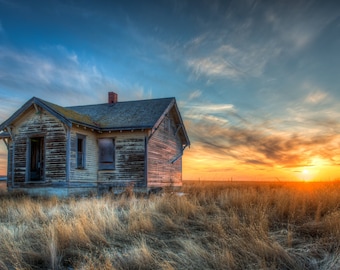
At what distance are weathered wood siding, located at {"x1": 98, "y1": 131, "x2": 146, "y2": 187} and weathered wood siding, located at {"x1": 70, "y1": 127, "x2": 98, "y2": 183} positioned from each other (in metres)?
0.62

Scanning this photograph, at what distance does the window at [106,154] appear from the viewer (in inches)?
713

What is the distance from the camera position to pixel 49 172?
16469 millimetres

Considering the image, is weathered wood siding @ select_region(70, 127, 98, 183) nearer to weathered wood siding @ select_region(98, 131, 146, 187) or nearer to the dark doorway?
weathered wood siding @ select_region(98, 131, 146, 187)

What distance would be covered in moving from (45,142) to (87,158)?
2325 mm

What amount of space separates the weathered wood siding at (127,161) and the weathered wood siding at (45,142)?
2.68 m

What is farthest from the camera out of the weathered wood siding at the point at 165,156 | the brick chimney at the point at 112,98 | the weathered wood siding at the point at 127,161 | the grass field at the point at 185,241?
the brick chimney at the point at 112,98

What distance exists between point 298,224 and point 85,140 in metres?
12.5

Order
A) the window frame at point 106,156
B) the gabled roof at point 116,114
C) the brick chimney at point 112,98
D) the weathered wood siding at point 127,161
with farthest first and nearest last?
the brick chimney at point 112,98
the window frame at point 106,156
the weathered wood siding at point 127,161
the gabled roof at point 116,114

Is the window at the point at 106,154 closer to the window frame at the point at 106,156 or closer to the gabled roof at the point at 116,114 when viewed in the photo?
the window frame at the point at 106,156

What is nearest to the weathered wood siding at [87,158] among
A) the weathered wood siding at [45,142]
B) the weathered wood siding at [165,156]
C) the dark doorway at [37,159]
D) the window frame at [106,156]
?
the window frame at [106,156]

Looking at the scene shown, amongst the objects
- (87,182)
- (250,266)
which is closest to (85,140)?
(87,182)

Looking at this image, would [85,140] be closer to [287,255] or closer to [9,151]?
[9,151]

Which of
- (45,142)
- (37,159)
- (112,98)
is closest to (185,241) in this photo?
(45,142)

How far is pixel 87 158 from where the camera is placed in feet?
57.1
